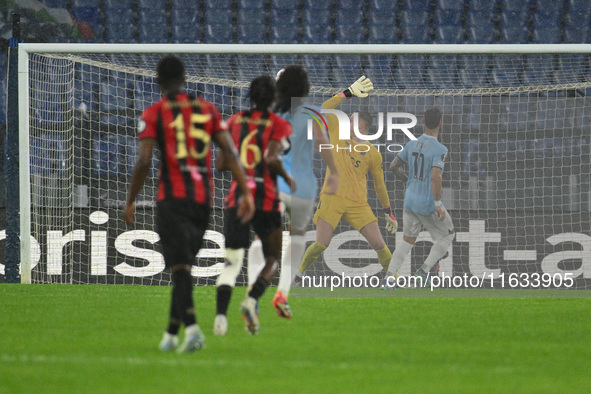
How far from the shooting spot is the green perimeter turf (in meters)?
3.56

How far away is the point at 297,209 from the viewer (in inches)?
260

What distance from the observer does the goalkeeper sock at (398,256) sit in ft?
32.7

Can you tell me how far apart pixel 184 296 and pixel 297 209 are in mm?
2290

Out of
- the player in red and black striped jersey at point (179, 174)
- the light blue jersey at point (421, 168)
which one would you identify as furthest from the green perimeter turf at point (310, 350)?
the light blue jersey at point (421, 168)

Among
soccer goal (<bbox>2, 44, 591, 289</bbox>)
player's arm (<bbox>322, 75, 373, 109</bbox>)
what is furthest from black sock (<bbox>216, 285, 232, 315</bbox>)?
soccer goal (<bbox>2, 44, 591, 289</bbox>)

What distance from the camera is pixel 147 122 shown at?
449cm

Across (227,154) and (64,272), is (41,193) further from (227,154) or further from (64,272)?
(227,154)

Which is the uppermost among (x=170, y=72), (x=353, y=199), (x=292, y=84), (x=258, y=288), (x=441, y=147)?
(x=292, y=84)

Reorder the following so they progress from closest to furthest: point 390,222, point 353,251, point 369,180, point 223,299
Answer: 1. point 223,299
2. point 390,222
3. point 369,180
4. point 353,251

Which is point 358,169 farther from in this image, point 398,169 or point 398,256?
point 398,256

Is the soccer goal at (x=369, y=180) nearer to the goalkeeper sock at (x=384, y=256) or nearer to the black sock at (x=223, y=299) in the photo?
the goalkeeper sock at (x=384, y=256)

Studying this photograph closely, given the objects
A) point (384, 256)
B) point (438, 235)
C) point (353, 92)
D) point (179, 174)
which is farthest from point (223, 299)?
point (438, 235)

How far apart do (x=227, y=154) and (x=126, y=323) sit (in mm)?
1981

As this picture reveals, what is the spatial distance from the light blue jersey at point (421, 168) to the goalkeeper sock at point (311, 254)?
1166mm
